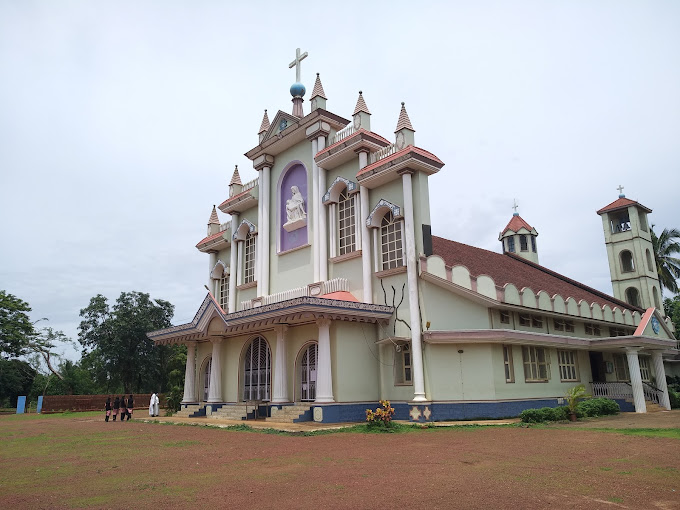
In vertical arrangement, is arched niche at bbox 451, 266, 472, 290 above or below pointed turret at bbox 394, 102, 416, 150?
below

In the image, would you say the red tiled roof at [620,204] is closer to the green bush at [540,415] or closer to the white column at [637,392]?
the white column at [637,392]

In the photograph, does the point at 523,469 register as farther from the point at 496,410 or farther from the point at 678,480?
the point at 496,410

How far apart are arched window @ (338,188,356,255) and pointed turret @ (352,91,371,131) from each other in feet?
8.85

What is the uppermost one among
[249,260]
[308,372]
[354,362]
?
[249,260]

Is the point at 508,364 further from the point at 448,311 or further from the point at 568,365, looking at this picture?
the point at 568,365

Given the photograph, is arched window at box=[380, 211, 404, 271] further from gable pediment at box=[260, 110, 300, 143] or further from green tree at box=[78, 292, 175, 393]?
green tree at box=[78, 292, 175, 393]

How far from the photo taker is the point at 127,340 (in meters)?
44.0

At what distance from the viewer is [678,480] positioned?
8.10 metres

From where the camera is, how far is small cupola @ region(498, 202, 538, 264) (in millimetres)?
37559

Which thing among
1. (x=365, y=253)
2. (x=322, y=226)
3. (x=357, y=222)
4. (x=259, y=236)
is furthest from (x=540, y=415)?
(x=259, y=236)

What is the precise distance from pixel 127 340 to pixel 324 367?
101ft

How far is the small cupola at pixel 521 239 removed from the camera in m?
37.6

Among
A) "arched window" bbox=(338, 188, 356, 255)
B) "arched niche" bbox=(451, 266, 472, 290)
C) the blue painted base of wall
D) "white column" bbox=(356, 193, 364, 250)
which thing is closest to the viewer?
the blue painted base of wall

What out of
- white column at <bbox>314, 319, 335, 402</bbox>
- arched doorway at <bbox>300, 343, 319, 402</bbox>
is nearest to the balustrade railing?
white column at <bbox>314, 319, 335, 402</bbox>
